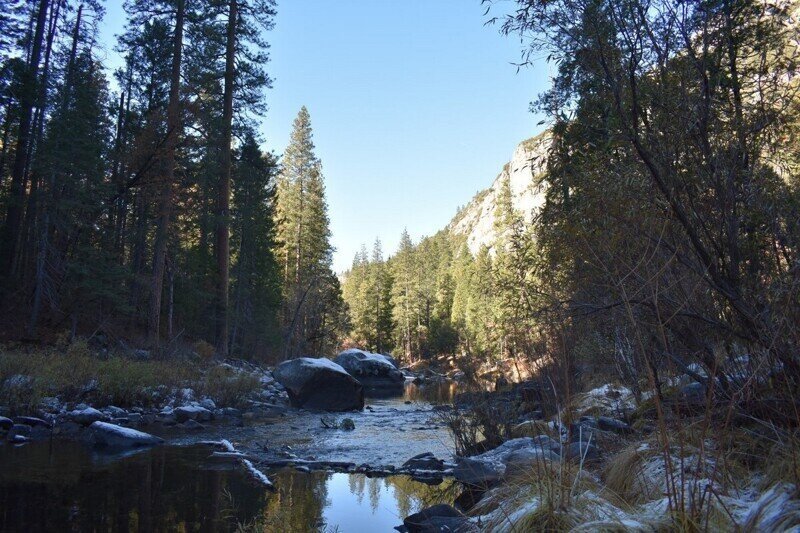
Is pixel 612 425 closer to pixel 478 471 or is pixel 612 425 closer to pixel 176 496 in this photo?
pixel 478 471

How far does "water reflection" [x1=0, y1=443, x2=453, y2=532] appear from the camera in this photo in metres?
4.66

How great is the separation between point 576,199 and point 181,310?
19.6 m

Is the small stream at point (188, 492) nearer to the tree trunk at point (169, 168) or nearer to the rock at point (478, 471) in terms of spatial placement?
the rock at point (478, 471)

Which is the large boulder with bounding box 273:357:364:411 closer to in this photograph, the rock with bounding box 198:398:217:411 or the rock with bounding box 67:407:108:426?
the rock with bounding box 198:398:217:411

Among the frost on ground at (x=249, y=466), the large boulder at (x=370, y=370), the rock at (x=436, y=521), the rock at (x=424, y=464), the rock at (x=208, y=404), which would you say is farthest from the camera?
the large boulder at (x=370, y=370)

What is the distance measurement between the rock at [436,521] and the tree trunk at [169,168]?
1266 centimetres

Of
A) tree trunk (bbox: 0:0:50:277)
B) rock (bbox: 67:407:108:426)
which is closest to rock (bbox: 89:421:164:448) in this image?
rock (bbox: 67:407:108:426)

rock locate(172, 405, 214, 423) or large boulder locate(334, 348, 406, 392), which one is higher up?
large boulder locate(334, 348, 406, 392)

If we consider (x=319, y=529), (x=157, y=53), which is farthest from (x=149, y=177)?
(x=319, y=529)

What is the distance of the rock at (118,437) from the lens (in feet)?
24.3

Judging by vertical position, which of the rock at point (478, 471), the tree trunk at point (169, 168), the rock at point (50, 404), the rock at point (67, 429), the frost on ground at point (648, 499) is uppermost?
the tree trunk at point (169, 168)

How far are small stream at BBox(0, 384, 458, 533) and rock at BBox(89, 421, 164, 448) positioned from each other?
0.78 ft

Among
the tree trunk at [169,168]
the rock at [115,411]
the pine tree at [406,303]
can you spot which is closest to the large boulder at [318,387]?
the tree trunk at [169,168]

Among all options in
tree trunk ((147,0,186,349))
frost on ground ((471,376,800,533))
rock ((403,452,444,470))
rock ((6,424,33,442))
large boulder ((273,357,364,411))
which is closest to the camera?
frost on ground ((471,376,800,533))
